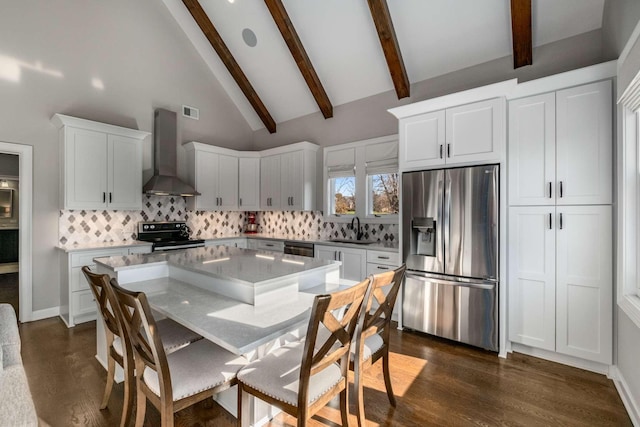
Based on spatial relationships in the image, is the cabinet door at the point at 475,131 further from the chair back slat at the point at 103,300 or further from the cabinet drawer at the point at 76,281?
the cabinet drawer at the point at 76,281

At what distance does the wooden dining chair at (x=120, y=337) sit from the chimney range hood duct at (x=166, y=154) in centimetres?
288

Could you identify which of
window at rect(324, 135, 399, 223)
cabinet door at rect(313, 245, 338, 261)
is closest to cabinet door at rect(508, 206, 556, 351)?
window at rect(324, 135, 399, 223)

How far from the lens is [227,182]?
552cm

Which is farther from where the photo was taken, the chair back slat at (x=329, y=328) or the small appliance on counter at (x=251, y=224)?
the small appliance on counter at (x=251, y=224)

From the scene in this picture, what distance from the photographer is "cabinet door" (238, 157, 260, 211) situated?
5.68 m

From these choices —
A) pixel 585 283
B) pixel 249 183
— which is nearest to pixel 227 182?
pixel 249 183

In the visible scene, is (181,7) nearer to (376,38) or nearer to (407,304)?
(376,38)

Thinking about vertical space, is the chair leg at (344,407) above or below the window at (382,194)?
below

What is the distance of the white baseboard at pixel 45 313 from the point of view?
3.86 meters

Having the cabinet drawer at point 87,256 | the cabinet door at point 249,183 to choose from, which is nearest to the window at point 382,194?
the cabinet door at point 249,183

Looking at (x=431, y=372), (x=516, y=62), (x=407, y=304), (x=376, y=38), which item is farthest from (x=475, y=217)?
(x=376, y=38)

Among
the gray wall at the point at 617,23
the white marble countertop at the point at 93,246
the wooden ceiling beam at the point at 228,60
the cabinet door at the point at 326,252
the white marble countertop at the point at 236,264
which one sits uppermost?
the wooden ceiling beam at the point at 228,60

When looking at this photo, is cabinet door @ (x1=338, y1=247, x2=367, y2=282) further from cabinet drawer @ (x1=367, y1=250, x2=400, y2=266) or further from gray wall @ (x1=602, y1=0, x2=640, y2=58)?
gray wall @ (x1=602, y1=0, x2=640, y2=58)

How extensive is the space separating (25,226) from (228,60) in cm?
377
